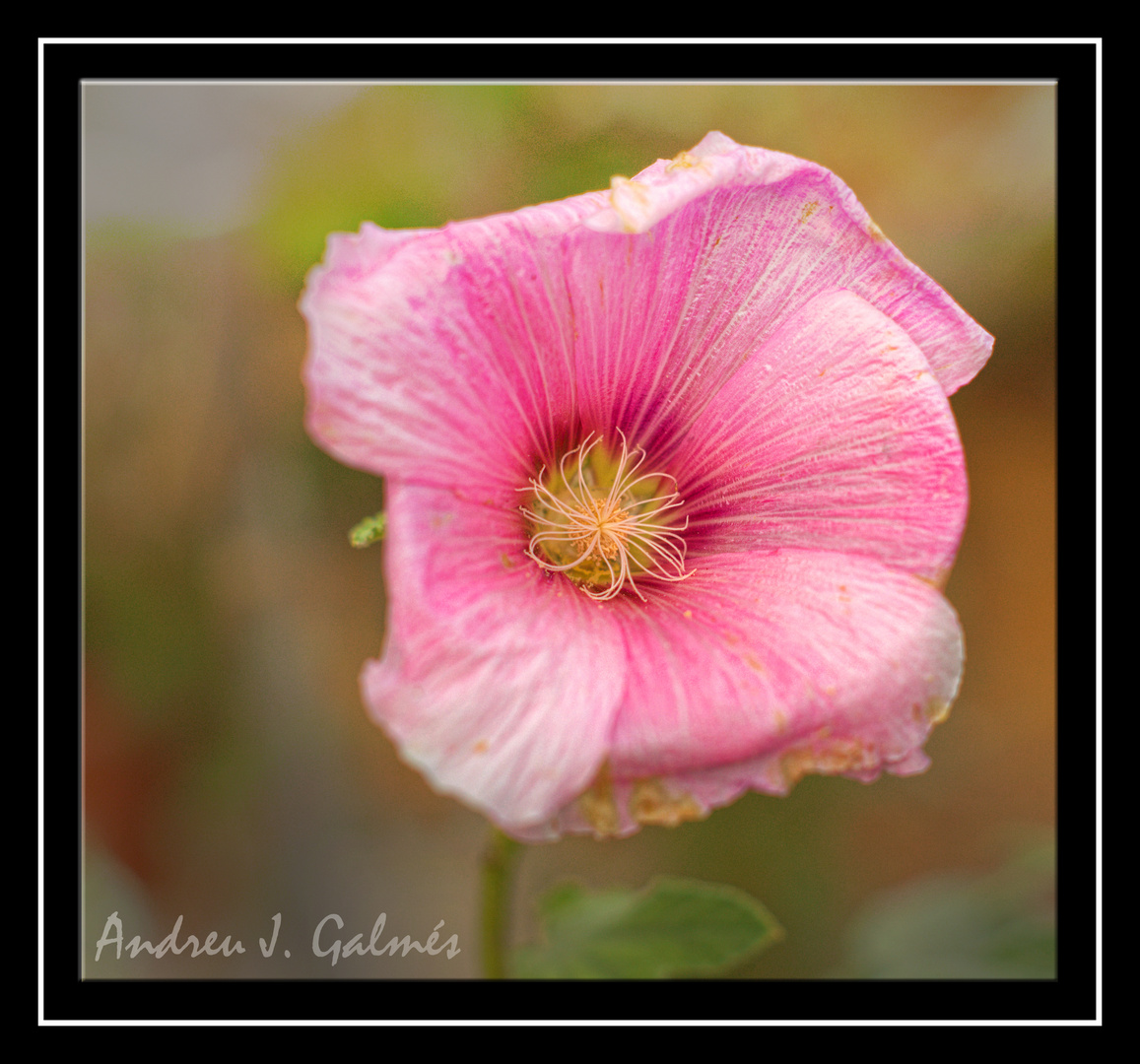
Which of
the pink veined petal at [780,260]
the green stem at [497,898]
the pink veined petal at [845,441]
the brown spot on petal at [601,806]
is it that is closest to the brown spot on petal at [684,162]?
the pink veined petal at [780,260]

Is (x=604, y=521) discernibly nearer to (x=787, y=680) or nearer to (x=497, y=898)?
(x=787, y=680)

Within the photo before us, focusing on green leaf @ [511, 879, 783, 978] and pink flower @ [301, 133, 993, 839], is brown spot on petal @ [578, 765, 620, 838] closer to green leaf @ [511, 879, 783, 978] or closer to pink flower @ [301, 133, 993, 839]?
pink flower @ [301, 133, 993, 839]

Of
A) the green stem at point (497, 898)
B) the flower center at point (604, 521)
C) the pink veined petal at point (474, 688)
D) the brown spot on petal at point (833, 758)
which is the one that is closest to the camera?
the pink veined petal at point (474, 688)

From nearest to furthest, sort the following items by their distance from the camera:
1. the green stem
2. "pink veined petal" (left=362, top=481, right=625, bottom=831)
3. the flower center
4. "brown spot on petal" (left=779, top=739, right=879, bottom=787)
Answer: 1. "pink veined petal" (left=362, top=481, right=625, bottom=831)
2. "brown spot on petal" (left=779, top=739, right=879, bottom=787)
3. the flower center
4. the green stem

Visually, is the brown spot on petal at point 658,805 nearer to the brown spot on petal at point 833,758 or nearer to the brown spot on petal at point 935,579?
the brown spot on petal at point 833,758

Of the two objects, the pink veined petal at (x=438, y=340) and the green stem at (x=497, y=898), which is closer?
the pink veined petal at (x=438, y=340)

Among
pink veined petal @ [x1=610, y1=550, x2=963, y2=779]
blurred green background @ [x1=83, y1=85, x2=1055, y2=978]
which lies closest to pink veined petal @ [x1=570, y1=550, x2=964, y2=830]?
pink veined petal @ [x1=610, y1=550, x2=963, y2=779]

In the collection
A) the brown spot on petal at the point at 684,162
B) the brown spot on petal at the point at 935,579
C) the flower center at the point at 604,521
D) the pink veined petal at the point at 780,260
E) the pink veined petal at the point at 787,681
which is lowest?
the pink veined petal at the point at 787,681

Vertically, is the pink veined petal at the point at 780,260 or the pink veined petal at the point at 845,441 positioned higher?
the pink veined petal at the point at 780,260
